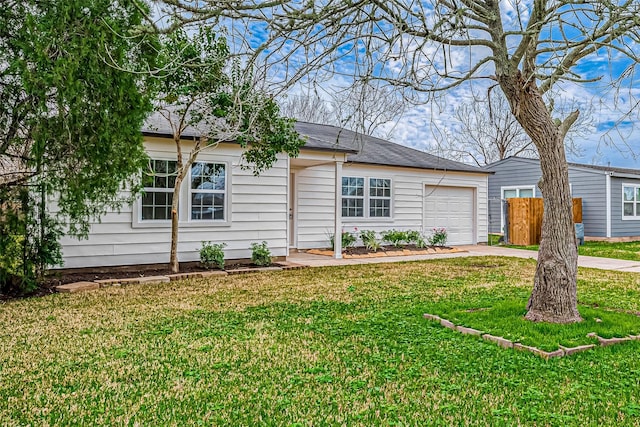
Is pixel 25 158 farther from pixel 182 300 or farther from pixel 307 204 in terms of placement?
pixel 307 204

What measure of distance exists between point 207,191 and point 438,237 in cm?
766

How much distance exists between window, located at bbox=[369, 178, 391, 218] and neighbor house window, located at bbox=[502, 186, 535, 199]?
27.5ft

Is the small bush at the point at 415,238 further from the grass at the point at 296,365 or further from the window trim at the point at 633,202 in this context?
the window trim at the point at 633,202

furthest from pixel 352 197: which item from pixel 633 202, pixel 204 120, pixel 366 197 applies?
pixel 633 202

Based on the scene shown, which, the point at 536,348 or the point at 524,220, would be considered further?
the point at 524,220

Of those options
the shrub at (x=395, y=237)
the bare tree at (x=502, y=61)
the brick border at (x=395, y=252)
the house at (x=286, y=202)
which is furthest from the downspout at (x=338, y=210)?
the bare tree at (x=502, y=61)

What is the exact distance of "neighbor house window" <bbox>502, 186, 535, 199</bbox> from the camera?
19.8 m

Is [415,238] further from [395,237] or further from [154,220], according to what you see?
[154,220]

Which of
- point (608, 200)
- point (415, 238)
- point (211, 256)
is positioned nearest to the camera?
point (211, 256)

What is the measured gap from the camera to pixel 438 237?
14.4m

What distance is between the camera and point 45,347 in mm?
4133

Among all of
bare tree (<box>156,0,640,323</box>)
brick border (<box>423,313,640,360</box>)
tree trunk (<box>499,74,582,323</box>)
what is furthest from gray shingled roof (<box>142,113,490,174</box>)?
brick border (<box>423,313,640,360</box>)

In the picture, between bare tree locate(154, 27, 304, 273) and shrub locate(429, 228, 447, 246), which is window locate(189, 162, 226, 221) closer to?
bare tree locate(154, 27, 304, 273)

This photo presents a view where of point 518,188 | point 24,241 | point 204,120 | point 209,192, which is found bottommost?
point 24,241
